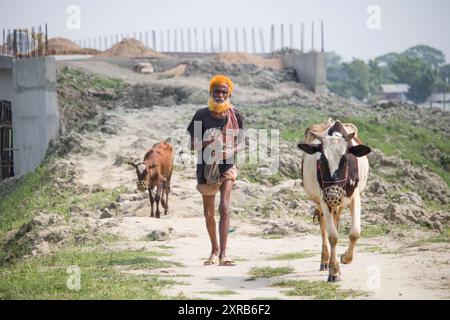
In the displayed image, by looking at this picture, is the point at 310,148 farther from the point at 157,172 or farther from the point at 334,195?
the point at 157,172

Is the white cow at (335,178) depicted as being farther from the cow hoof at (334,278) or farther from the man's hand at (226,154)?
the man's hand at (226,154)

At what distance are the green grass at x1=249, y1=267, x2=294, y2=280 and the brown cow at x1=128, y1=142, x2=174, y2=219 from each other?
6.29 meters

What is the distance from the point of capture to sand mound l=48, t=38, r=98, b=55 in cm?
4192

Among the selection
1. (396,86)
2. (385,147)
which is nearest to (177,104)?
(385,147)

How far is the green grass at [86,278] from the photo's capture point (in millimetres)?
9930

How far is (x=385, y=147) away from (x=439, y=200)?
5.25m

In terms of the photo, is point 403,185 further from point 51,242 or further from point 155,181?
point 51,242

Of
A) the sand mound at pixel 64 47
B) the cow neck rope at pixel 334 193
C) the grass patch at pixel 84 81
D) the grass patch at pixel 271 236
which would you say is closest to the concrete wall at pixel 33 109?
the grass patch at pixel 84 81

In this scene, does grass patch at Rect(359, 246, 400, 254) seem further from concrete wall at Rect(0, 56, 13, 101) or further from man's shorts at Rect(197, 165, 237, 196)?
concrete wall at Rect(0, 56, 13, 101)

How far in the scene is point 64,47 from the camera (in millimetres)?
44000

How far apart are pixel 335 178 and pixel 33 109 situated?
2174 centimetres

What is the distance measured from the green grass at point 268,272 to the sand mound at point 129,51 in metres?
30.8

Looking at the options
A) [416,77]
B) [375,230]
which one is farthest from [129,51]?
[416,77]

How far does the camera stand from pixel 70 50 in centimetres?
4288
